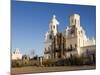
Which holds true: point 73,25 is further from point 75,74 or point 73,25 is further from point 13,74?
point 13,74

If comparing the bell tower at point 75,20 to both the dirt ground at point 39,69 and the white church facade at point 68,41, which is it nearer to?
the white church facade at point 68,41

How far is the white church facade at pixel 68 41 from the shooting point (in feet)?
6.45

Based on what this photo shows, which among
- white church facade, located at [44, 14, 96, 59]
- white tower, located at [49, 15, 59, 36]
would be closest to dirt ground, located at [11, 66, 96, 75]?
white church facade, located at [44, 14, 96, 59]

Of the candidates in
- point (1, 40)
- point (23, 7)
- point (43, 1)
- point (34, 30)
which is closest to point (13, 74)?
point (1, 40)

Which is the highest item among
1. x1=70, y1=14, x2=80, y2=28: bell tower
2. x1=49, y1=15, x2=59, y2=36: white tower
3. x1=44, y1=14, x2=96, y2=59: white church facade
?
x1=70, y1=14, x2=80, y2=28: bell tower

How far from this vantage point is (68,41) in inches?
80.2

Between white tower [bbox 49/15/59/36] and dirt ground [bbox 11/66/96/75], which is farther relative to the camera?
white tower [bbox 49/15/59/36]

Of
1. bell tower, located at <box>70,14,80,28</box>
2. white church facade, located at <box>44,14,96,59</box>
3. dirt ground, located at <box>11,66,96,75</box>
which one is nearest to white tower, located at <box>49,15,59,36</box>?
white church facade, located at <box>44,14,96,59</box>

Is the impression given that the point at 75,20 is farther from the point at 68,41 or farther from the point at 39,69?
the point at 39,69

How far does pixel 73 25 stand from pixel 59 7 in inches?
9.8

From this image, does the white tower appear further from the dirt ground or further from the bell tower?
the dirt ground

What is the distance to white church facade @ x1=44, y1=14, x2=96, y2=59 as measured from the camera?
77.4 inches

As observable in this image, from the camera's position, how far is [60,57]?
2.01 m

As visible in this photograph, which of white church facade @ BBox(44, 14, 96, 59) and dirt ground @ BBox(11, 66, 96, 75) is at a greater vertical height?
white church facade @ BBox(44, 14, 96, 59)
